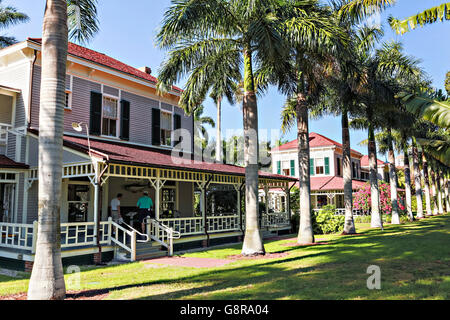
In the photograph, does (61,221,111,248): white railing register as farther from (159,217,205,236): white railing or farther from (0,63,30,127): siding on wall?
(0,63,30,127): siding on wall

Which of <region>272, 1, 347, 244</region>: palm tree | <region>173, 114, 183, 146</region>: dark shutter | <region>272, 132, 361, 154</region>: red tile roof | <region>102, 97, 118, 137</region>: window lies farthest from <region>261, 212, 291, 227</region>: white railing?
<region>272, 132, 361, 154</region>: red tile roof

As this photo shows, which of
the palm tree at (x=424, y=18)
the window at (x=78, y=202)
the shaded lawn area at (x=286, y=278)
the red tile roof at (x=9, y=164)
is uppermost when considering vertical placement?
the palm tree at (x=424, y=18)

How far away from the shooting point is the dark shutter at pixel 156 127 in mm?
19250

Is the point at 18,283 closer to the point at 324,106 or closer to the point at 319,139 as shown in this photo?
the point at 324,106

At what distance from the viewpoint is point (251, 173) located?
12758 millimetres

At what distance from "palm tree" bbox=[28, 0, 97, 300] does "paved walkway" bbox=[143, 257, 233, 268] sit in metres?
4.99

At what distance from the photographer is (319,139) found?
3925 centimetres

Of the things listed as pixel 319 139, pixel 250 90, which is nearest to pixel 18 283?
pixel 250 90

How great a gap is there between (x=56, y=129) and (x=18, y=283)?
4.57 metres

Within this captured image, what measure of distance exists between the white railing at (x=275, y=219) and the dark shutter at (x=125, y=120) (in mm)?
9018

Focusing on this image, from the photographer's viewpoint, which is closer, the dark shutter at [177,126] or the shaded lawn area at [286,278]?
the shaded lawn area at [286,278]

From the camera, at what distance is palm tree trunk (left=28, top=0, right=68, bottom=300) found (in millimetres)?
6547

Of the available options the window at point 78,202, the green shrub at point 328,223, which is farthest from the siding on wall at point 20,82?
the green shrub at point 328,223

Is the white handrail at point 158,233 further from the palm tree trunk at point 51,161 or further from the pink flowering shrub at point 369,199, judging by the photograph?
the pink flowering shrub at point 369,199
